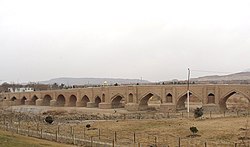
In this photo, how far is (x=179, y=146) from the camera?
3347 centimetres

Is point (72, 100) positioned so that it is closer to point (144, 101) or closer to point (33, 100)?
point (33, 100)

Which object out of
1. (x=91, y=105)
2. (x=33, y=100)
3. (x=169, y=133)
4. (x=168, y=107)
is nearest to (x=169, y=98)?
(x=168, y=107)

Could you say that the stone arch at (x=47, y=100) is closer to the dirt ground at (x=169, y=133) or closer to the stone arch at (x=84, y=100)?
the stone arch at (x=84, y=100)

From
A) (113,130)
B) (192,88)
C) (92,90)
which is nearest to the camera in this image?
(113,130)

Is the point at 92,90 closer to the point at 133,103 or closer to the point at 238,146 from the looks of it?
the point at 133,103

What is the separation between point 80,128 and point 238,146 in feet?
73.3

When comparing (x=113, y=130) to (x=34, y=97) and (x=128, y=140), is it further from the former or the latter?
(x=34, y=97)

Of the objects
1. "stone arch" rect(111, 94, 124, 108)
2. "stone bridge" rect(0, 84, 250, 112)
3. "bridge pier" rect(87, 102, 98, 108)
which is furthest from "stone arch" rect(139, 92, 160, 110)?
"bridge pier" rect(87, 102, 98, 108)

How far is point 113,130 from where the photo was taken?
48031 mm

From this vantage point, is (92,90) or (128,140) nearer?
(128,140)

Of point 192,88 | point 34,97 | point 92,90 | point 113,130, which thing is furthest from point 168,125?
point 34,97

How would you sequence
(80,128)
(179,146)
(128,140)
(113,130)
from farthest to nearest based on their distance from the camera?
(80,128), (113,130), (128,140), (179,146)

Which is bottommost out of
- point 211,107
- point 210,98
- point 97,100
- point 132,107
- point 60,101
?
point 132,107

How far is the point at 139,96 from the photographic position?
82.5 metres
